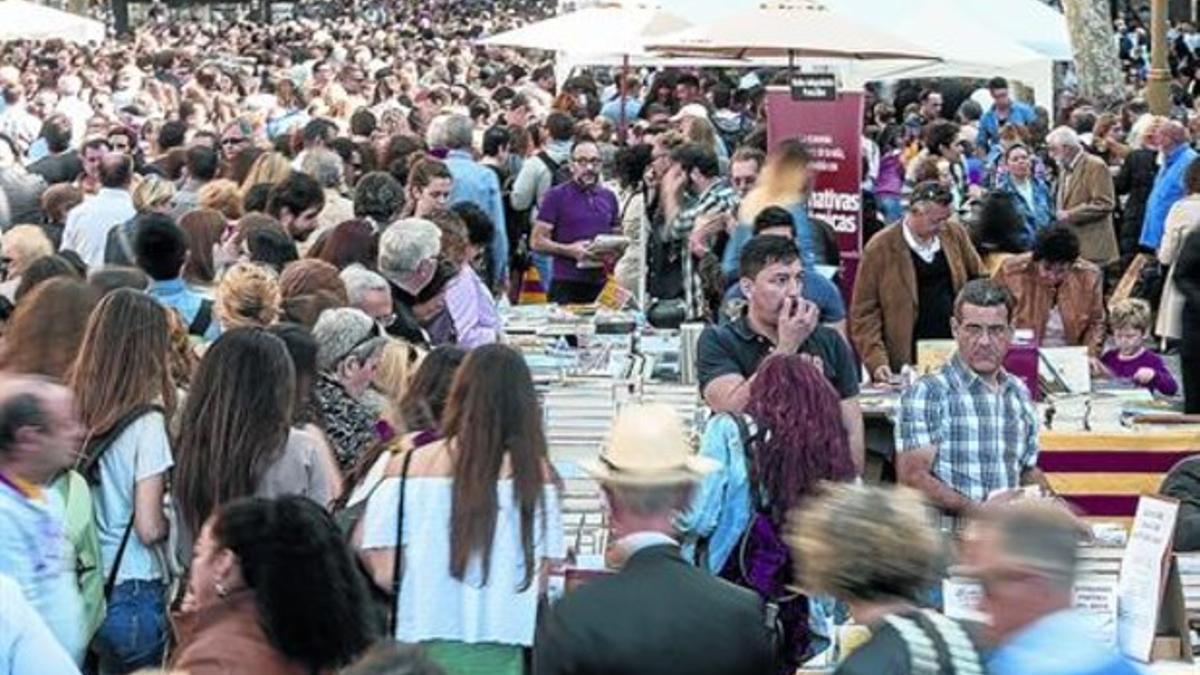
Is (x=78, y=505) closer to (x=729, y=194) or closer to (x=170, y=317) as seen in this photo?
(x=170, y=317)

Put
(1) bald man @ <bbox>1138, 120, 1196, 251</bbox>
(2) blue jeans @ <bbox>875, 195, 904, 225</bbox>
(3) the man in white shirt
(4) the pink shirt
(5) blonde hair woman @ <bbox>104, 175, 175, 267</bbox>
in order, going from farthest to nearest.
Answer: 1. (2) blue jeans @ <bbox>875, 195, 904, 225</bbox>
2. (1) bald man @ <bbox>1138, 120, 1196, 251</bbox>
3. (3) the man in white shirt
4. (5) blonde hair woman @ <bbox>104, 175, 175, 267</bbox>
5. (4) the pink shirt

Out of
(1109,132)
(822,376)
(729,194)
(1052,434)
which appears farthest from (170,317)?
(1109,132)

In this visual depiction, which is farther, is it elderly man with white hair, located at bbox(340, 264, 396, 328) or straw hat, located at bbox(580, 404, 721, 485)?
elderly man with white hair, located at bbox(340, 264, 396, 328)

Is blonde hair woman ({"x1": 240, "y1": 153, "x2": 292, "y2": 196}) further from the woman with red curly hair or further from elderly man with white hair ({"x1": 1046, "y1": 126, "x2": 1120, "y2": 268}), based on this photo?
elderly man with white hair ({"x1": 1046, "y1": 126, "x2": 1120, "y2": 268})

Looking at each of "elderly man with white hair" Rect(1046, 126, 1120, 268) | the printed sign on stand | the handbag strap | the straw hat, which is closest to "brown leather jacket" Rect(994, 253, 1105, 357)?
the printed sign on stand

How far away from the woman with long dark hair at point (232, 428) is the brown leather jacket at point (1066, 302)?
5.90 m

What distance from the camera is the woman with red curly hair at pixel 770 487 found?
8297 millimetres

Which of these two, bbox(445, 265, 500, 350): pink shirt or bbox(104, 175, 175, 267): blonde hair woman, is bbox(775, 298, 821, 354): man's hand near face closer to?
bbox(445, 265, 500, 350): pink shirt

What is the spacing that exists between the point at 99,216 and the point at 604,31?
23.9 feet

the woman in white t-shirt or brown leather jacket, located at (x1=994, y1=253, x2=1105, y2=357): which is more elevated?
the woman in white t-shirt

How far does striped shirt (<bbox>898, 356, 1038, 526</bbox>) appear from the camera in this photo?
30.2 feet

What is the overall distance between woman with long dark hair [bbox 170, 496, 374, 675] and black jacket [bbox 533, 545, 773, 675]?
53 cm

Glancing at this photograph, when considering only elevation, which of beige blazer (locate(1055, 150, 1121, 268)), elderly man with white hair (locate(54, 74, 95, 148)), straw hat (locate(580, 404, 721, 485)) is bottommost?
beige blazer (locate(1055, 150, 1121, 268))

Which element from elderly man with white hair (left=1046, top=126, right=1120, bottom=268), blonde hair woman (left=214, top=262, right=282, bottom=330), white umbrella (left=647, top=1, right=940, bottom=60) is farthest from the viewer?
elderly man with white hair (left=1046, top=126, right=1120, bottom=268)
